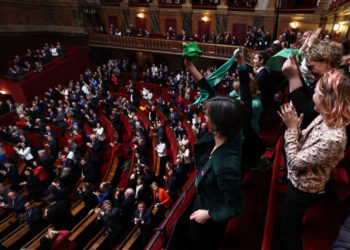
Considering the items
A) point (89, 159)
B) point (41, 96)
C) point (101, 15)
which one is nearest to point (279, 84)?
point (89, 159)

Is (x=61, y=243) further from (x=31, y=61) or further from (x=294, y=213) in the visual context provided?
(x=31, y=61)

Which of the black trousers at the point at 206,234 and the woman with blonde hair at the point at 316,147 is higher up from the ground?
the woman with blonde hair at the point at 316,147

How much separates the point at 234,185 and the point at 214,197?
0.19 m

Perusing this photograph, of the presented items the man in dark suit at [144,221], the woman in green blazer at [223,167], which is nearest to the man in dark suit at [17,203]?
the man in dark suit at [144,221]

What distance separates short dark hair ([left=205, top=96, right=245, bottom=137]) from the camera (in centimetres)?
113

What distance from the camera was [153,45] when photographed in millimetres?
13258

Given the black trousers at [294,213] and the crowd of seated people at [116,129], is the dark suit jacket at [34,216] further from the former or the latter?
the black trousers at [294,213]

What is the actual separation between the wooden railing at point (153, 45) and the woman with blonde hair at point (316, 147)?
10633 millimetres

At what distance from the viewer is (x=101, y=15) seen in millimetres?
16125

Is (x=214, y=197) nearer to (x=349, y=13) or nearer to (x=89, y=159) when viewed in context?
(x=89, y=159)

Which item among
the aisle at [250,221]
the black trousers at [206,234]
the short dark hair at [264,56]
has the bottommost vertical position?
the aisle at [250,221]

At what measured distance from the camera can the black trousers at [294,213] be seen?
1295 millimetres

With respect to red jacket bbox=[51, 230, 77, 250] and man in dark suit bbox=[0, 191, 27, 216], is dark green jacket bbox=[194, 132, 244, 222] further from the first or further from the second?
man in dark suit bbox=[0, 191, 27, 216]

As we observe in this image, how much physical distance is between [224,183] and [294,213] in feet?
2.05
